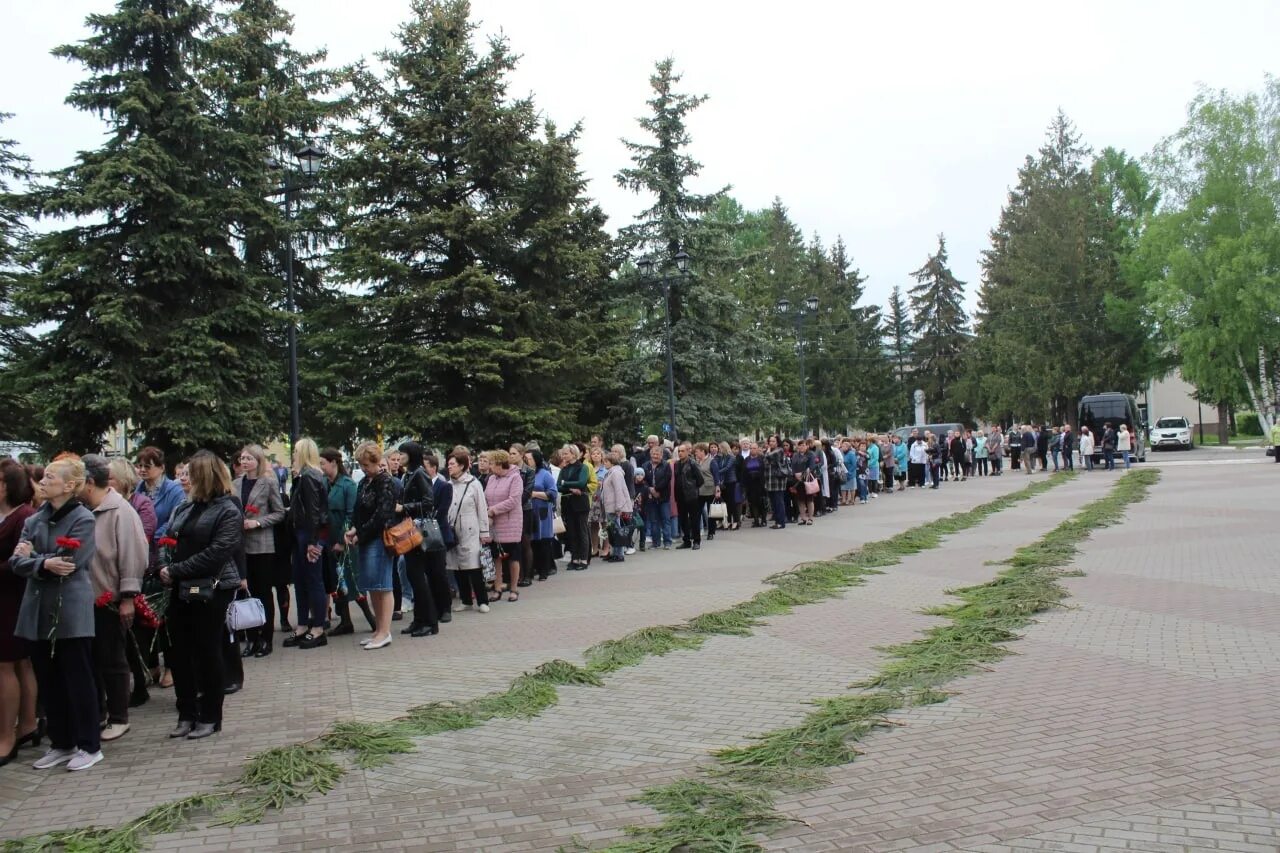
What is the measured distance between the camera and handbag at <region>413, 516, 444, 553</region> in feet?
30.7

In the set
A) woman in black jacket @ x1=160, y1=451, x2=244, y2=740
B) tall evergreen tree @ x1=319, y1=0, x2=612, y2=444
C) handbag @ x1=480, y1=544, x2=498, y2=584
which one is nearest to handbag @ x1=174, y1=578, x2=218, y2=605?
woman in black jacket @ x1=160, y1=451, x2=244, y2=740

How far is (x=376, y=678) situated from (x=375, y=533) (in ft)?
5.21

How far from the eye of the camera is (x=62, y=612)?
18.3 ft

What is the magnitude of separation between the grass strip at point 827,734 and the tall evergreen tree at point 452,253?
16.3 m

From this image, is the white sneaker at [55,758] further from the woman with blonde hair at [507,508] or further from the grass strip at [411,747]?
the woman with blonde hair at [507,508]

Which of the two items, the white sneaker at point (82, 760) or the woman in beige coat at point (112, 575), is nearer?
the white sneaker at point (82, 760)

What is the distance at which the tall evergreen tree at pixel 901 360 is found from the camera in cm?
6812

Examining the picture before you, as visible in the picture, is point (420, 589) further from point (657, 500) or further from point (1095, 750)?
point (657, 500)

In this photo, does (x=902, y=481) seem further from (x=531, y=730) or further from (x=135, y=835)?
(x=135, y=835)

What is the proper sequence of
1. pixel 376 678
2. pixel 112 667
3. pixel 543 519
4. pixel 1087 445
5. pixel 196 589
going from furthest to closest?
pixel 1087 445 → pixel 543 519 → pixel 376 678 → pixel 112 667 → pixel 196 589

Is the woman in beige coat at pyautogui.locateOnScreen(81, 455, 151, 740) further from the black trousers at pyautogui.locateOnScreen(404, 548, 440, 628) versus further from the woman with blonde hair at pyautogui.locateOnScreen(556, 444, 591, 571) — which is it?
the woman with blonde hair at pyautogui.locateOnScreen(556, 444, 591, 571)

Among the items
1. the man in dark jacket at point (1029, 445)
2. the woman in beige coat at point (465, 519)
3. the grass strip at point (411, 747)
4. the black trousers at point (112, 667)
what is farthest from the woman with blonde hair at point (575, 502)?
the man in dark jacket at point (1029, 445)

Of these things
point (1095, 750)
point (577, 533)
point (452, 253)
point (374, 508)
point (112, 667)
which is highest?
point (452, 253)

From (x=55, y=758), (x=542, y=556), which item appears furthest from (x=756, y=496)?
(x=55, y=758)
